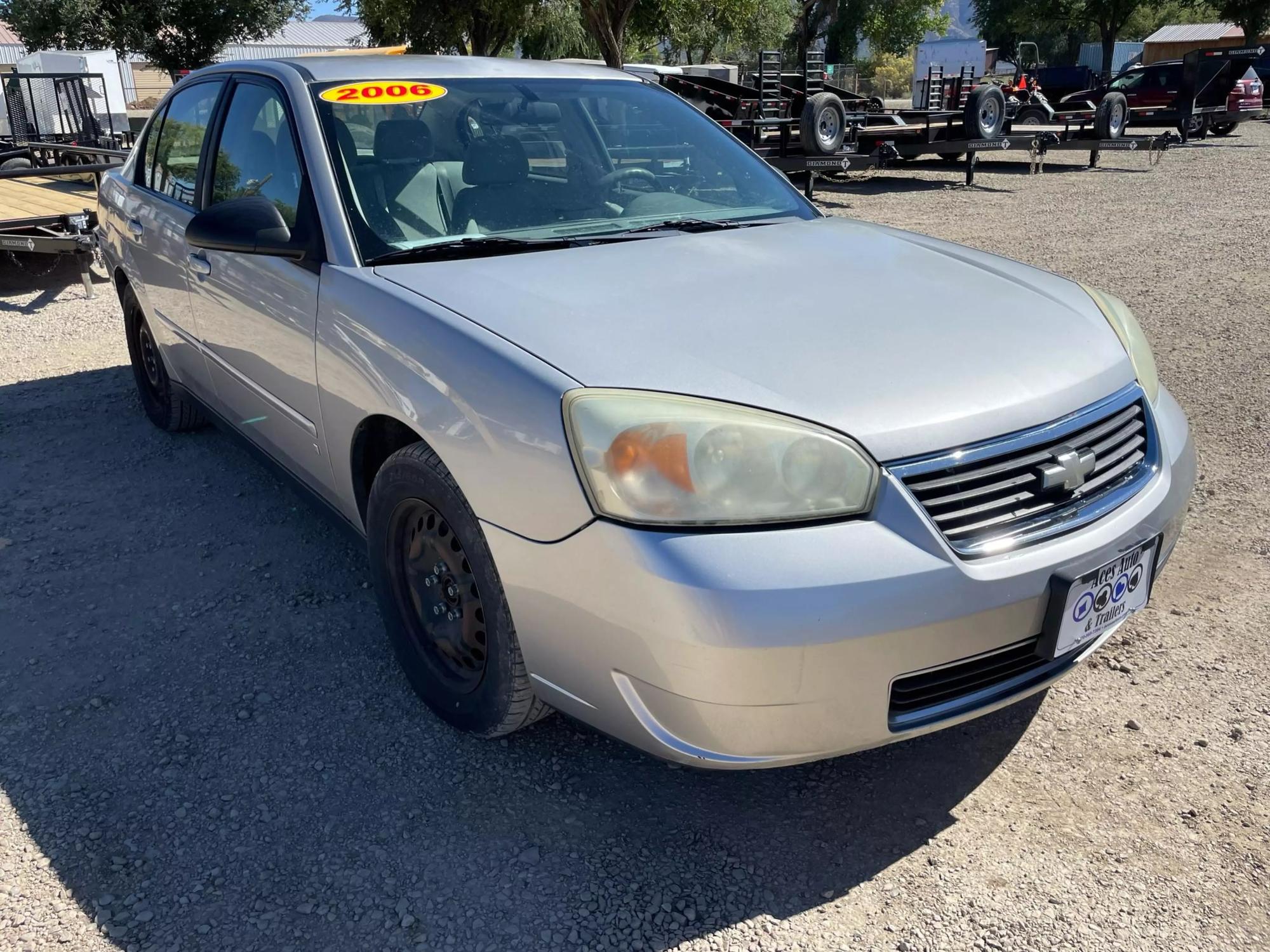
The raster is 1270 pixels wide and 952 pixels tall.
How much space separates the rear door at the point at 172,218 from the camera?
386cm

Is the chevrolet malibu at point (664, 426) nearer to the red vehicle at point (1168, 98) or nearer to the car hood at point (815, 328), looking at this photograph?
the car hood at point (815, 328)

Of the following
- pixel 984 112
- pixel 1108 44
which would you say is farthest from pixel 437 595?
pixel 1108 44

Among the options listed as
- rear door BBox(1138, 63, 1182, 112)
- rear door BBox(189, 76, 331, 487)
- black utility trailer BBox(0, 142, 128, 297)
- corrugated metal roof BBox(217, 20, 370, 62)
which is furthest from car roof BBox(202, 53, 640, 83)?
corrugated metal roof BBox(217, 20, 370, 62)

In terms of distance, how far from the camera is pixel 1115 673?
115 inches

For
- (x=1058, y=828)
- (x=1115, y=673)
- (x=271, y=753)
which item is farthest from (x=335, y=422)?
(x=1115, y=673)

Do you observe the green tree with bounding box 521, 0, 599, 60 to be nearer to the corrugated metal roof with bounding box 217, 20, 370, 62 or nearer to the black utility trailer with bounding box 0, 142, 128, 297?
the corrugated metal roof with bounding box 217, 20, 370, 62

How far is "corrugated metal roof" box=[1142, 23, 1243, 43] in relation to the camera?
56.3 metres

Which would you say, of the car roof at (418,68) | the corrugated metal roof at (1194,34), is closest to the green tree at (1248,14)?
the corrugated metal roof at (1194,34)

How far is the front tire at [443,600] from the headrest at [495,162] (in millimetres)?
1026

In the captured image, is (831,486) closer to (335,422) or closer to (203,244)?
(335,422)

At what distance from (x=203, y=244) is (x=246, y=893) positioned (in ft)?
5.76

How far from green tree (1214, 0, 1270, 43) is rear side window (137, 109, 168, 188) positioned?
153 feet

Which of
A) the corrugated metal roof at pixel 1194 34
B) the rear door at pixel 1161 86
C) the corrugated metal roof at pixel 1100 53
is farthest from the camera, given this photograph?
the corrugated metal roof at pixel 1194 34

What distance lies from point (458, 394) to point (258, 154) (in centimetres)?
166
